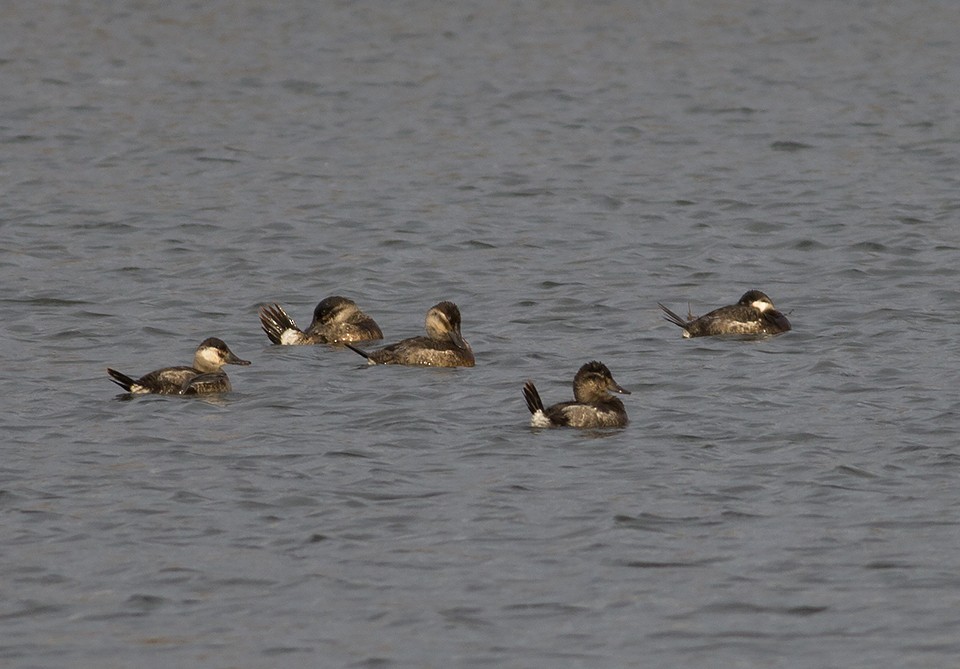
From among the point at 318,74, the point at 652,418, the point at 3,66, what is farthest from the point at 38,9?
the point at 652,418

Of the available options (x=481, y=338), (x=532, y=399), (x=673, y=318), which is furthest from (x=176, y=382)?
(x=673, y=318)

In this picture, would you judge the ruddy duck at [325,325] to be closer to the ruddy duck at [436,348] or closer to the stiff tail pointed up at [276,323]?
the stiff tail pointed up at [276,323]

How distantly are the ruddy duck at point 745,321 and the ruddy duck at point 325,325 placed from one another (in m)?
2.75

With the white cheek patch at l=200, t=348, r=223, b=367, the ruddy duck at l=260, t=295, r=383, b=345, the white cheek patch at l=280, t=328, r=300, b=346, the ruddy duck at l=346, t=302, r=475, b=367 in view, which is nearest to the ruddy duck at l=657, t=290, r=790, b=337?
the ruddy duck at l=346, t=302, r=475, b=367

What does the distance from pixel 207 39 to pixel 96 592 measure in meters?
24.2

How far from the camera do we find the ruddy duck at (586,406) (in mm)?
12609

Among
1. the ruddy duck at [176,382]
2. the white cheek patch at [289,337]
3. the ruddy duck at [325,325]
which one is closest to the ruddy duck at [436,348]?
the ruddy duck at [325,325]

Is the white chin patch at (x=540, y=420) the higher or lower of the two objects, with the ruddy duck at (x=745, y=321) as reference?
lower

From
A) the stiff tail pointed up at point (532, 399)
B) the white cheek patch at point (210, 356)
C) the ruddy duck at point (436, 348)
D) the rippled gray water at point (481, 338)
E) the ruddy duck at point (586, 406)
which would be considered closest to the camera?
the rippled gray water at point (481, 338)

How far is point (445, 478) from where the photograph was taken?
11.5 m

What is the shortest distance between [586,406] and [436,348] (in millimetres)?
2340

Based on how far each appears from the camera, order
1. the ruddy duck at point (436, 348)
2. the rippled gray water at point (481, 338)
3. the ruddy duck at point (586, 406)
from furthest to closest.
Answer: the ruddy duck at point (436, 348) < the ruddy duck at point (586, 406) < the rippled gray water at point (481, 338)

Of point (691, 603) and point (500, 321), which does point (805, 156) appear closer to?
point (500, 321)

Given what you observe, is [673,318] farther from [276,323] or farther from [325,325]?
[276,323]
